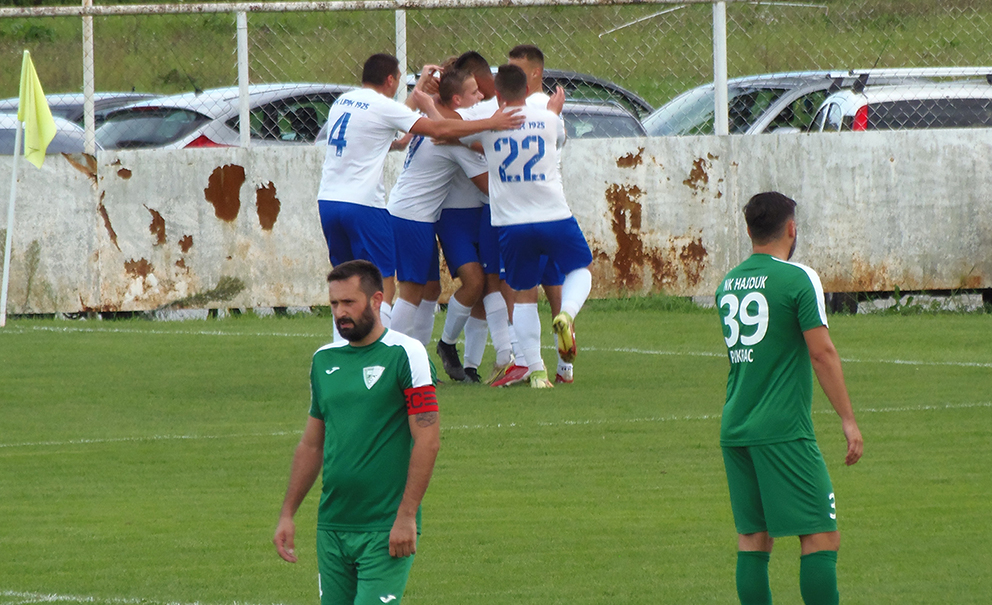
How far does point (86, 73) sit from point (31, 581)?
31.5 feet

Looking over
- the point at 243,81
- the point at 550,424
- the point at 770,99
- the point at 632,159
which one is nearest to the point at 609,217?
the point at 632,159

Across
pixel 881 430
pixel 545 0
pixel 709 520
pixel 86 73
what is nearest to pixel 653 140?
pixel 545 0

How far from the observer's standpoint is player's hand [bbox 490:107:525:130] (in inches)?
392

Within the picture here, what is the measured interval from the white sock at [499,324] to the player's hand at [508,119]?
4.95ft

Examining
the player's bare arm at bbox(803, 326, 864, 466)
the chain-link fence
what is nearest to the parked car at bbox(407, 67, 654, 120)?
the chain-link fence

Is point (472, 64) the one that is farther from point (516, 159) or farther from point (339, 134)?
point (339, 134)

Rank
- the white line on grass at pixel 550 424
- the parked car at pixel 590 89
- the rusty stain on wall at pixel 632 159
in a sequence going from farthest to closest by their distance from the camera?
1. the parked car at pixel 590 89
2. the rusty stain on wall at pixel 632 159
3. the white line on grass at pixel 550 424

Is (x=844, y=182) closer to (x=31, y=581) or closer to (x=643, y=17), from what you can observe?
(x=643, y=17)

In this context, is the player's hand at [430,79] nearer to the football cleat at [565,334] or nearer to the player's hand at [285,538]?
the football cleat at [565,334]

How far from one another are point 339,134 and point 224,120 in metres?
5.68

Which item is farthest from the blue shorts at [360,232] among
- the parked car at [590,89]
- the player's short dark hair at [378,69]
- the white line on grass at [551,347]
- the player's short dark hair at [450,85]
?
the parked car at [590,89]

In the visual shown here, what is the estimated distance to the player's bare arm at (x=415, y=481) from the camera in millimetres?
4539

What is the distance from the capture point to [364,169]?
10398 mm

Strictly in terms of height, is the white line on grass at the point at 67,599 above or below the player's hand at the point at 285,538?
below
